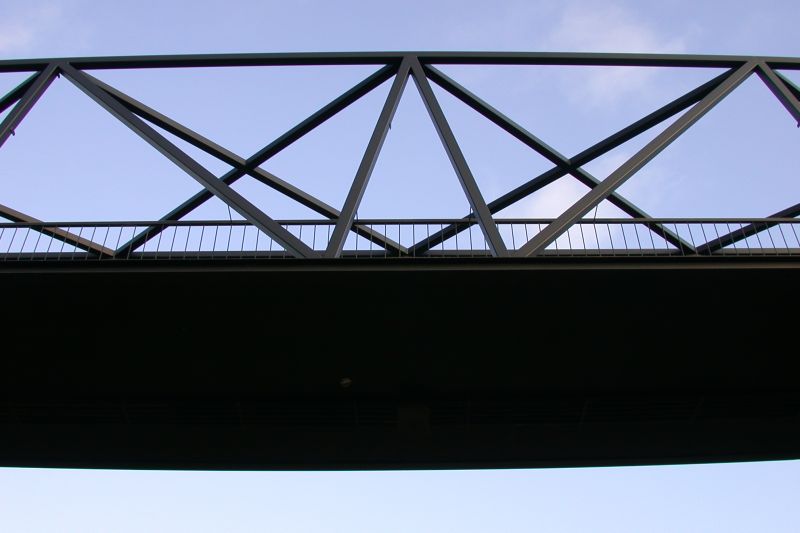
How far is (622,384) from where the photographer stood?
14.1 metres

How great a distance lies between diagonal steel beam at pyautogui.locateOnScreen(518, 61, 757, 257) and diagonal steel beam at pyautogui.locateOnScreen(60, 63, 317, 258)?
325 cm

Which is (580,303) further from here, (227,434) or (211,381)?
(227,434)

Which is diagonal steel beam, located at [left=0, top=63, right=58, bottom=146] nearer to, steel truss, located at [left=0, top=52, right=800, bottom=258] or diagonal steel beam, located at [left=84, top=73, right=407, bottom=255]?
steel truss, located at [left=0, top=52, right=800, bottom=258]

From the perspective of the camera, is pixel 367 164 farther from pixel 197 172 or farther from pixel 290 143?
pixel 290 143

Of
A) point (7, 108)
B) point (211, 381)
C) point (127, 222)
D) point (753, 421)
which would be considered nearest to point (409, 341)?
point (211, 381)

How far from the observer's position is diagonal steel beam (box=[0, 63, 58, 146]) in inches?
526

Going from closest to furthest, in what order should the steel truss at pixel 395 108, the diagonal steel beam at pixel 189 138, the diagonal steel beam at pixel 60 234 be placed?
1. the steel truss at pixel 395 108
2. the diagonal steel beam at pixel 189 138
3. the diagonal steel beam at pixel 60 234

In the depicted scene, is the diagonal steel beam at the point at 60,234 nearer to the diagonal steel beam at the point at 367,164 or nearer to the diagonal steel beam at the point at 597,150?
the diagonal steel beam at the point at 367,164

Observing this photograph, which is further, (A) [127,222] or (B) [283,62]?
(B) [283,62]

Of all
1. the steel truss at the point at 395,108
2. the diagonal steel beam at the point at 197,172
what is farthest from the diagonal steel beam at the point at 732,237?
the diagonal steel beam at the point at 197,172

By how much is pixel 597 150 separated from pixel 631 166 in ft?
10.4

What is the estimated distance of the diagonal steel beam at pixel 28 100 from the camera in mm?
13367

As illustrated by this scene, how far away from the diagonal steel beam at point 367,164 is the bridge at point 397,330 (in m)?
0.04

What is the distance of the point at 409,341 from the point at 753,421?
24.5ft
